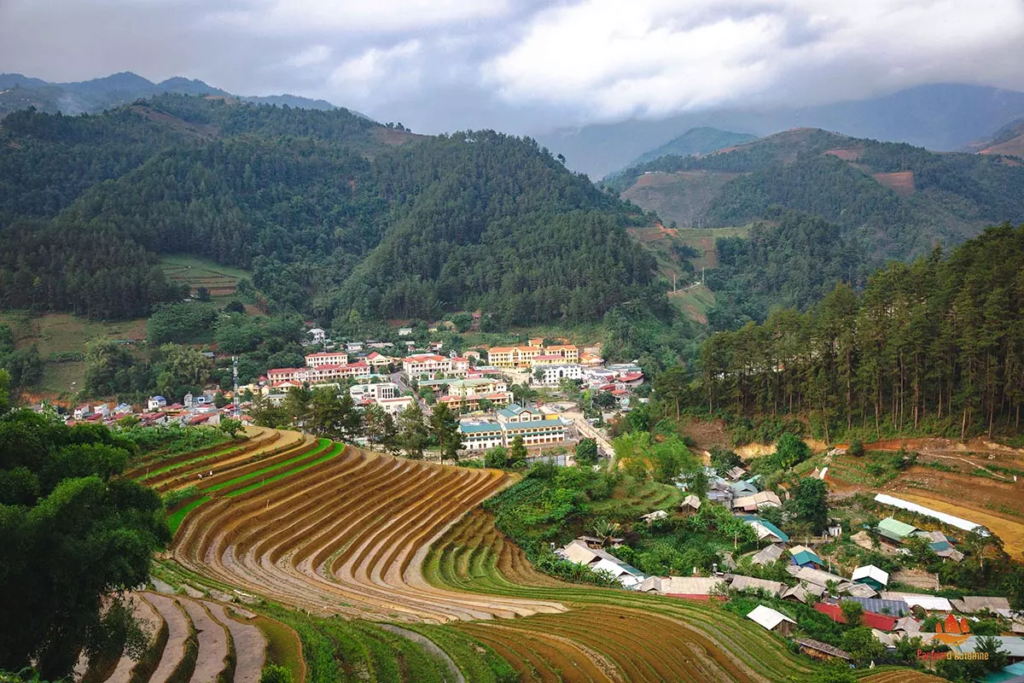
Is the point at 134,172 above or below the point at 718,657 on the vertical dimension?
above

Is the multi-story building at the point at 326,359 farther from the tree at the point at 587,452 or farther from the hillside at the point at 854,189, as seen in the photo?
Answer: the hillside at the point at 854,189

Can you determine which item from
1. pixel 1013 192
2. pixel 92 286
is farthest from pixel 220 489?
pixel 1013 192

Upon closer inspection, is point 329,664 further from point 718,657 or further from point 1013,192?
point 1013,192

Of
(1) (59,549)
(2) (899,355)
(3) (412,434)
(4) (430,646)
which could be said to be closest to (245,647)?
(4) (430,646)

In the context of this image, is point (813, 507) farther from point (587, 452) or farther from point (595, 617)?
point (587, 452)

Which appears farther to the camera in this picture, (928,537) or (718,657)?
(928,537)

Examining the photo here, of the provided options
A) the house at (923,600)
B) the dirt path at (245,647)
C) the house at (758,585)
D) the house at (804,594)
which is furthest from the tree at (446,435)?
the dirt path at (245,647)
